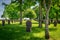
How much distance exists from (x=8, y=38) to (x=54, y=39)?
5.71m

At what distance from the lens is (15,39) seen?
20672 mm

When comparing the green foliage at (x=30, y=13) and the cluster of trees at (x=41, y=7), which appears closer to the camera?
the cluster of trees at (x=41, y=7)

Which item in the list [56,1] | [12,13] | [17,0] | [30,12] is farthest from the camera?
[30,12]

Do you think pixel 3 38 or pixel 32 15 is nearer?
pixel 3 38

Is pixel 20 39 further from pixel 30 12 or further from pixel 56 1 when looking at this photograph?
pixel 30 12

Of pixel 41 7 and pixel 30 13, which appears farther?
pixel 30 13

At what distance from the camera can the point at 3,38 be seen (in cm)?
2120

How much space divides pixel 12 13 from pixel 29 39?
78675mm

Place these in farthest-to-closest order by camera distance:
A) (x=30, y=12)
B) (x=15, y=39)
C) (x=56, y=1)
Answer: (x=30, y=12) < (x=56, y=1) < (x=15, y=39)

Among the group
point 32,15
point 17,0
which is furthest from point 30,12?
point 17,0

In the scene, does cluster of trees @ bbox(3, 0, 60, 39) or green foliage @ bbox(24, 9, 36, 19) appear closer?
cluster of trees @ bbox(3, 0, 60, 39)

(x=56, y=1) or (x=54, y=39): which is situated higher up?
(x=56, y=1)

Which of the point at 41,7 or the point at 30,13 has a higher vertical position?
the point at 41,7

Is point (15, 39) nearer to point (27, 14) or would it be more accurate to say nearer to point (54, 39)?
point (54, 39)
